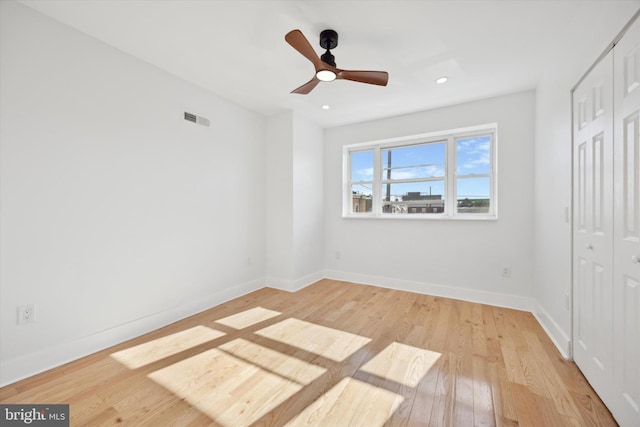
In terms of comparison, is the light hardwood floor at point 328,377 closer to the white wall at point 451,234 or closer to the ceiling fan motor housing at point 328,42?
the white wall at point 451,234

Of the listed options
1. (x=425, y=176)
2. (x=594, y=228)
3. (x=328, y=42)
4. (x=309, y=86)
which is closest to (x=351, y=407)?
(x=594, y=228)

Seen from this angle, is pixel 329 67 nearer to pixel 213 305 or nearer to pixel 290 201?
pixel 290 201

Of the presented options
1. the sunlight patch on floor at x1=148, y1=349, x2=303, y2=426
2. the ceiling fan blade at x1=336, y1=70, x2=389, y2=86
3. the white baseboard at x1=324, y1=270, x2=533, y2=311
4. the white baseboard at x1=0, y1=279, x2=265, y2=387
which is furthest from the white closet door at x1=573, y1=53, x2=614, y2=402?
the white baseboard at x1=0, y1=279, x2=265, y2=387

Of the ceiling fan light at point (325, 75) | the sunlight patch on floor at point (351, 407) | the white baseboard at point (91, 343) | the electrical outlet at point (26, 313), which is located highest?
the ceiling fan light at point (325, 75)

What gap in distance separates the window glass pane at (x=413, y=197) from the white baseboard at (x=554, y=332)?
1593mm

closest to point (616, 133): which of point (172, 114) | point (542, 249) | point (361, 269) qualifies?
point (542, 249)

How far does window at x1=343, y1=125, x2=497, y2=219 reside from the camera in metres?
3.50

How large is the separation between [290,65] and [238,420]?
285 centimetres

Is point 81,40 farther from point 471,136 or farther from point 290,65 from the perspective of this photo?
point 471,136

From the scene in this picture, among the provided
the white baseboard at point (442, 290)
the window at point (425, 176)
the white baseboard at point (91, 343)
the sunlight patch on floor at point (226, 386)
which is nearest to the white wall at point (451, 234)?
the white baseboard at point (442, 290)

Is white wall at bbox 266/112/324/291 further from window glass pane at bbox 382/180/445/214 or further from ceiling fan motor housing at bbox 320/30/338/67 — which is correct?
ceiling fan motor housing at bbox 320/30/338/67

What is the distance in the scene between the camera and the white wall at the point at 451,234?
313 cm

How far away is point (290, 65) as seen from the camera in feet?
Result: 8.46

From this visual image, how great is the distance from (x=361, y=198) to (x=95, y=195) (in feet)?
11.2
